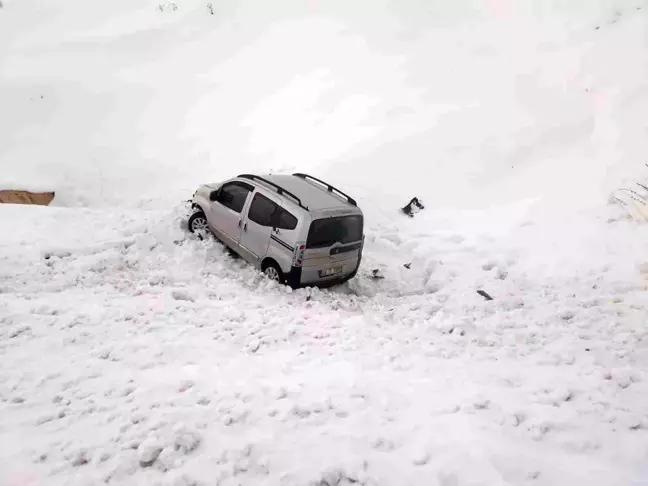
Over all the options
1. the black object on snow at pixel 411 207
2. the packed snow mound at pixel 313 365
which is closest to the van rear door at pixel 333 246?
the packed snow mound at pixel 313 365

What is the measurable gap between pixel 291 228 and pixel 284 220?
243 mm

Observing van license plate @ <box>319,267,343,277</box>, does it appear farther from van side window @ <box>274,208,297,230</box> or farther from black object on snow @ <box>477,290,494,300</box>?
black object on snow @ <box>477,290,494,300</box>

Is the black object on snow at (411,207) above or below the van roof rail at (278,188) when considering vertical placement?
below

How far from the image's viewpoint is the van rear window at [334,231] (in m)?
7.47

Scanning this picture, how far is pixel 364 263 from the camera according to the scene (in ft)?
31.6

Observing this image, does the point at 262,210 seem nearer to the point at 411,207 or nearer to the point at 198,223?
the point at 198,223

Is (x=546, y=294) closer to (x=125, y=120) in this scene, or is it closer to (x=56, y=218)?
(x=56, y=218)

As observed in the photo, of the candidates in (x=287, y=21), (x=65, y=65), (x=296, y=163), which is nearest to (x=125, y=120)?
(x=65, y=65)

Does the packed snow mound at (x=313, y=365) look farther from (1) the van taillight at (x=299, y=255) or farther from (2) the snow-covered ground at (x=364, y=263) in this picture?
(1) the van taillight at (x=299, y=255)

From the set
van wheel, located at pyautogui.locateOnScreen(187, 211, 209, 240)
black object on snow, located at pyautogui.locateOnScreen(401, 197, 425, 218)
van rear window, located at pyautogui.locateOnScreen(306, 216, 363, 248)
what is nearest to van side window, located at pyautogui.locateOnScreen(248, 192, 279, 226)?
van rear window, located at pyautogui.locateOnScreen(306, 216, 363, 248)

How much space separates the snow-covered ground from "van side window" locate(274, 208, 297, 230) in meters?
1.10

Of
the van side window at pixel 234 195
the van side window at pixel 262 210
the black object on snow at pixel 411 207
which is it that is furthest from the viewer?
the black object on snow at pixel 411 207

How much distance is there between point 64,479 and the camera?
3283mm

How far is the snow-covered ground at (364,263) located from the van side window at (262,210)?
1.04 metres
